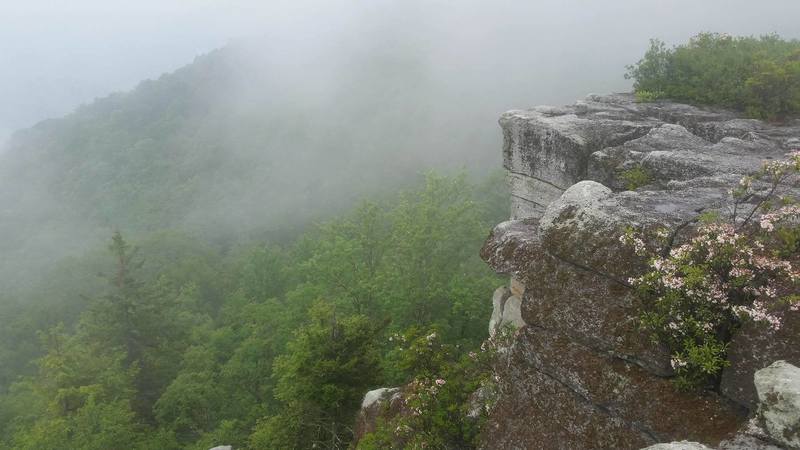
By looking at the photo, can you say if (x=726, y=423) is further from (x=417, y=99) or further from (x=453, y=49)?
(x=453, y=49)

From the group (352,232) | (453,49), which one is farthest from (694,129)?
(453,49)

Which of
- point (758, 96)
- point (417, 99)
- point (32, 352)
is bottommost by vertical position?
point (32, 352)

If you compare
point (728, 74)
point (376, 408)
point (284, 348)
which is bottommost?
point (284, 348)

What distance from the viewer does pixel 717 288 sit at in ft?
18.6

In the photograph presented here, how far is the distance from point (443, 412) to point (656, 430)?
14.9 ft

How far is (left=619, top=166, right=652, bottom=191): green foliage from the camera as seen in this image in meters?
10.1

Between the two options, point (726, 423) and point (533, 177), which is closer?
point (726, 423)

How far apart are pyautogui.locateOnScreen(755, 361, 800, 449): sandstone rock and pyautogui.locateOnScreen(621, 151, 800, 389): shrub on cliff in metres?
0.54

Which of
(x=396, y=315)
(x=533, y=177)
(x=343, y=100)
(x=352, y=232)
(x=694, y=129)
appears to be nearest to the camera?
(x=694, y=129)

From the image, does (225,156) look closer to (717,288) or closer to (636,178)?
(636,178)

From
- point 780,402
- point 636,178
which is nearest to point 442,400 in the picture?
point 636,178

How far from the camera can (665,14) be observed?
12100 centimetres

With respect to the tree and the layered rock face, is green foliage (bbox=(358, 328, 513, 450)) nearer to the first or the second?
the layered rock face

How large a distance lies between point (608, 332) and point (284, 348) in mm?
22437
